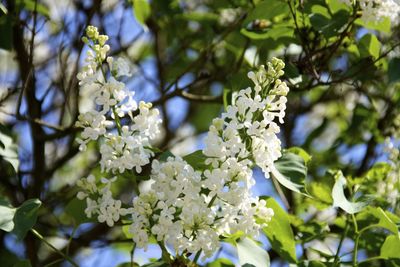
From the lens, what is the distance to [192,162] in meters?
1.70

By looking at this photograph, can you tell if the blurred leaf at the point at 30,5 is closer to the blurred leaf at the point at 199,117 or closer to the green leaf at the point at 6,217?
the green leaf at the point at 6,217

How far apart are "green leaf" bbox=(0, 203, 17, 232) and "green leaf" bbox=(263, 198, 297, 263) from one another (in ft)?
2.02

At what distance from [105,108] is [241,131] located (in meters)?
0.30

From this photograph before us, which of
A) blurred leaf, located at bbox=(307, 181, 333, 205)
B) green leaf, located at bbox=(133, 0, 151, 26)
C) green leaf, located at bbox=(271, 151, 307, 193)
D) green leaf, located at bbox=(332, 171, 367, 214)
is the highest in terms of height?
green leaf, located at bbox=(133, 0, 151, 26)

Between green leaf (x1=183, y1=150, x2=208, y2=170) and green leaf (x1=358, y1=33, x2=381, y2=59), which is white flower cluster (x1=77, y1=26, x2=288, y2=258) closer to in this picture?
green leaf (x1=183, y1=150, x2=208, y2=170)

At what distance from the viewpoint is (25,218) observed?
163 centimetres

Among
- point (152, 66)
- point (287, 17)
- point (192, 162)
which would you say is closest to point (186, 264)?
point (192, 162)

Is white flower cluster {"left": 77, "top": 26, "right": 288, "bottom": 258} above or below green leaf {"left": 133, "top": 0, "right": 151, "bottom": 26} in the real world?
above

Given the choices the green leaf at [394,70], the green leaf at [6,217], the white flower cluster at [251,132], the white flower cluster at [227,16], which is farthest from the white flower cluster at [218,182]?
the white flower cluster at [227,16]

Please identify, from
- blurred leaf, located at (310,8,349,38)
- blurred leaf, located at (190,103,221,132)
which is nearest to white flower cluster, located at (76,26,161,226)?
blurred leaf, located at (310,8,349,38)

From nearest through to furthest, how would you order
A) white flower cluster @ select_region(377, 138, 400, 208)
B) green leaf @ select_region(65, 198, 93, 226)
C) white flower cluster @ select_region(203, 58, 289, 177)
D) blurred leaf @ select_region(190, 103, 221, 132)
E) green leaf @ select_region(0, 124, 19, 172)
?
white flower cluster @ select_region(203, 58, 289, 177) < green leaf @ select_region(65, 198, 93, 226) < green leaf @ select_region(0, 124, 19, 172) < white flower cluster @ select_region(377, 138, 400, 208) < blurred leaf @ select_region(190, 103, 221, 132)

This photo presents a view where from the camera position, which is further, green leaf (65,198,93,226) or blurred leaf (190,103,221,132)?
blurred leaf (190,103,221,132)

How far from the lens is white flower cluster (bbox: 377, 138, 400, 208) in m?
2.24

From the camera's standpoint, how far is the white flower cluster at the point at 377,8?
2064 mm
